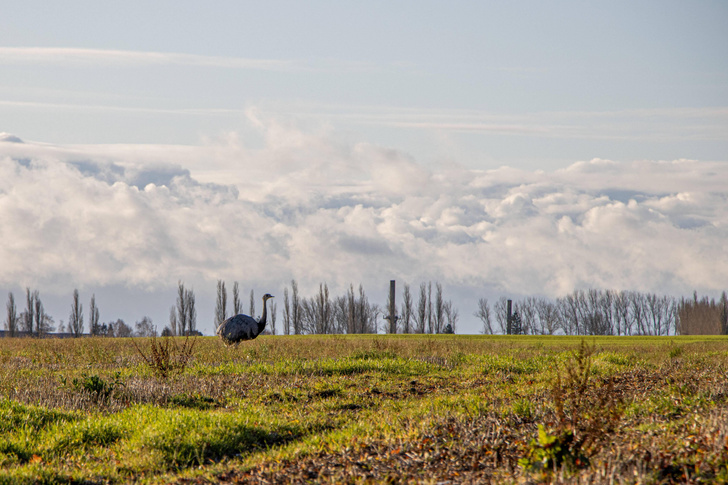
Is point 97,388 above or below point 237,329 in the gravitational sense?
below

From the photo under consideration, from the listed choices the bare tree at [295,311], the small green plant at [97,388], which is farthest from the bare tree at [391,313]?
the small green plant at [97,388]

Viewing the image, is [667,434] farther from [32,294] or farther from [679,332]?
[679,332]

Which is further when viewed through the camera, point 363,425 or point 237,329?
point 237,329

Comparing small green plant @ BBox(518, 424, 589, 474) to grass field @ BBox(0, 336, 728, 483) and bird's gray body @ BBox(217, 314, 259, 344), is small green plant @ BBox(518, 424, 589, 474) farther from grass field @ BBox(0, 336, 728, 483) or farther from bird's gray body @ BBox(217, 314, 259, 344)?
bird's gray body @ BBox(217, 314, 259, 344)

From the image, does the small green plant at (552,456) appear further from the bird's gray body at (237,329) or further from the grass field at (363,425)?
the bird's gray body at (237,329)

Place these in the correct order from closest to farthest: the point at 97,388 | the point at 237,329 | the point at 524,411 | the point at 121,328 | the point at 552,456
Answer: the point at 552,456 < the point at 524,411 < the point at 97,388 < the point at 237,329 < the point at 121,328

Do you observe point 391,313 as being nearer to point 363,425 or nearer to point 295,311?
point 295,311

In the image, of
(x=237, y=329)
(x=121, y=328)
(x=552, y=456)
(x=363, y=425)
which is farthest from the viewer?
(x=121, y=328)

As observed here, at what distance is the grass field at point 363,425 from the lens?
654 centimetres

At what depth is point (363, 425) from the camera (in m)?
9.31

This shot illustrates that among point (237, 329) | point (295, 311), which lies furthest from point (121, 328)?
point (237, 329)

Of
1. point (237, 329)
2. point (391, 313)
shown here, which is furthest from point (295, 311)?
point (237, 329)

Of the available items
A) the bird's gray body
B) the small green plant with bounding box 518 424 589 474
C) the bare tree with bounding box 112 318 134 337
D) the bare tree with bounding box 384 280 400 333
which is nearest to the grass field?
the small green plant with bounding box 518 424 589 474

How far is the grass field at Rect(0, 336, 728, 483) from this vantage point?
654cm
